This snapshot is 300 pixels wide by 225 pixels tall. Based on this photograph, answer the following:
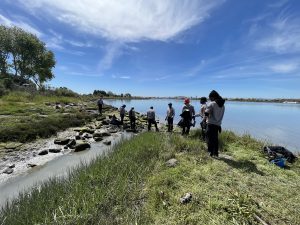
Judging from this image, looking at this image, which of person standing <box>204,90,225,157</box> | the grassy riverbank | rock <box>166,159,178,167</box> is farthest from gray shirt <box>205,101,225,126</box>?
rock <box>166,159,178,167</box>

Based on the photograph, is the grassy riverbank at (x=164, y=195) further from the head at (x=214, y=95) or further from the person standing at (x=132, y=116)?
the person standing at (x=132, y=116)

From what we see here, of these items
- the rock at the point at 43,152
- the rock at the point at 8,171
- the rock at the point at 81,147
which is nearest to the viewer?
the rock at the point at 8,171

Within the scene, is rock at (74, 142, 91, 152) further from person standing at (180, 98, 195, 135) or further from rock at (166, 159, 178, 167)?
rock at (166, 159, 178, 167)

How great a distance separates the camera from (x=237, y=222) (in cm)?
433

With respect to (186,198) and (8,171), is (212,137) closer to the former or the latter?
(186,198)

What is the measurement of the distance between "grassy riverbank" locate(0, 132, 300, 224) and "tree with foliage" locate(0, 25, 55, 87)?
51.3 meters

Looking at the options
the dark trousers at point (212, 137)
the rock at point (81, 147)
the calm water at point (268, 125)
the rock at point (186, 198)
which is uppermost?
the dark trousers at point (212, 137)

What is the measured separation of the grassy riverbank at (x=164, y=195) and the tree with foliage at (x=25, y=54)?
51.3m

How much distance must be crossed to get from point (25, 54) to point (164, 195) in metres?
54.9

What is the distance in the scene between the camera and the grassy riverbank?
4508 mm

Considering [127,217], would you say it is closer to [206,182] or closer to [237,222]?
[237,222]

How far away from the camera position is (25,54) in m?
51.5

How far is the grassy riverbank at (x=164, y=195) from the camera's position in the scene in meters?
4.51

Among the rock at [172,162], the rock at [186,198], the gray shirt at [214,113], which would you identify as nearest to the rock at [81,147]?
the rock at [172,162]
